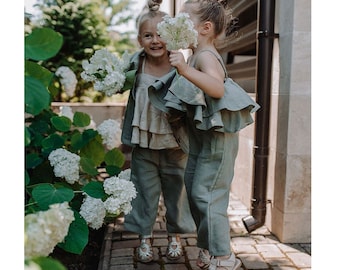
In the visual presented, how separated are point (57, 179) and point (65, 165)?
0.25 meters

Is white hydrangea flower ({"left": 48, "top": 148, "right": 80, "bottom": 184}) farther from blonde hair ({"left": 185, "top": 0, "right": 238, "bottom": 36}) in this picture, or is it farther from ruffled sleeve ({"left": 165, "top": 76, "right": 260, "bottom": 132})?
blonde hair ({"left": 185, "top": 0, "right": 238, "bottom": 36})

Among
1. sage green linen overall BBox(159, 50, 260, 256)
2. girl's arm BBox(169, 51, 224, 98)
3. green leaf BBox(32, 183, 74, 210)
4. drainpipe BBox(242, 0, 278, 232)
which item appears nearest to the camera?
green leaf BBox(32, 183, 74, 210)

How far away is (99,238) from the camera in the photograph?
3.19 metres

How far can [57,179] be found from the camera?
2568mm

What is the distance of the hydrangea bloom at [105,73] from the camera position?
2369 mm

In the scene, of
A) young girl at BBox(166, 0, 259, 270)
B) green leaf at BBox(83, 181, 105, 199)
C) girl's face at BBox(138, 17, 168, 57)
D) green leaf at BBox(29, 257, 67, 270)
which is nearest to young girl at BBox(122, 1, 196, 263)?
girl's face at BBox(138, 17, 168, 57)

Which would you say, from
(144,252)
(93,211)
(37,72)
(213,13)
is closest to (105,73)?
(213,13)

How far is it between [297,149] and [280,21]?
2.79 ft

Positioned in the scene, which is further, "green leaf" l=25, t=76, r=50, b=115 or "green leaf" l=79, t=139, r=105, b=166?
"green leaf" l=79, t=139, r=105, b=166

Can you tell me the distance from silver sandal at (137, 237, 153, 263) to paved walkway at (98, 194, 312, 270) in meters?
0.03

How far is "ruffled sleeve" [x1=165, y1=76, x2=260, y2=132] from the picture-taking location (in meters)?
2.12

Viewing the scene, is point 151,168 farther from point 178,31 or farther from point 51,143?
point 178,31

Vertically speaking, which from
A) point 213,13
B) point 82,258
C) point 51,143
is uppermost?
point 213,13
